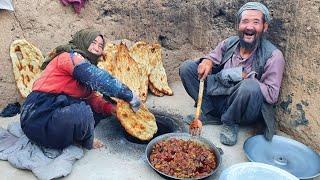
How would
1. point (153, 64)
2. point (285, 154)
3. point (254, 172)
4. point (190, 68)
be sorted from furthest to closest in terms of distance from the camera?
point (153, 64) < point (190, 68) < point (285, 154) < point (254, 172)

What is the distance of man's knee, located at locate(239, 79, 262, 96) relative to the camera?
164 inches

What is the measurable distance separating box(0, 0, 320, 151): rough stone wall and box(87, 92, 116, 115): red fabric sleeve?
111 centimetres

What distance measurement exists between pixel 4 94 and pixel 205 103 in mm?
2484

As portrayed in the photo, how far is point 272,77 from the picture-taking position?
→ 4223 mm

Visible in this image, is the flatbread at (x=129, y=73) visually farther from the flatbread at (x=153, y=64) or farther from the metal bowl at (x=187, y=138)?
the metal bowl at (x=187, y=138)

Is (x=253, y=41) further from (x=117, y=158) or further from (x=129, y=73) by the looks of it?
(x=117, y=158)

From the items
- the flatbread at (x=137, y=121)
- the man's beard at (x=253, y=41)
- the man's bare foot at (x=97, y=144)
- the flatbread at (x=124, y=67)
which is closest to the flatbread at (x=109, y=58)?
the flatbread at (x=124, y=67)

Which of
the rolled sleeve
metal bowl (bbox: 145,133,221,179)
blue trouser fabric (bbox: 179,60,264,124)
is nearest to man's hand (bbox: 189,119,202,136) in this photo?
metal bowl (bbox: 145,133,221,179)

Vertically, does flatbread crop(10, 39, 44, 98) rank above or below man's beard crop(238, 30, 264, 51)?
below

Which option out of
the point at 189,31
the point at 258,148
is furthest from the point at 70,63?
the point at 189,31

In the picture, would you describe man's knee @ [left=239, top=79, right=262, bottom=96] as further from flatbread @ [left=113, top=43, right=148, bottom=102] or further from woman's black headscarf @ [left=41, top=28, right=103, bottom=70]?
woman's black headscarf @ [left=41, top=28, right=103, bottom=70]

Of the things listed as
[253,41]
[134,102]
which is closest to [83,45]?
[134,102]

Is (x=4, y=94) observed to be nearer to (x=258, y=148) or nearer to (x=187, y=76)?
(x=187, y=76)

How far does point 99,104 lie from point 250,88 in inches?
66.8
